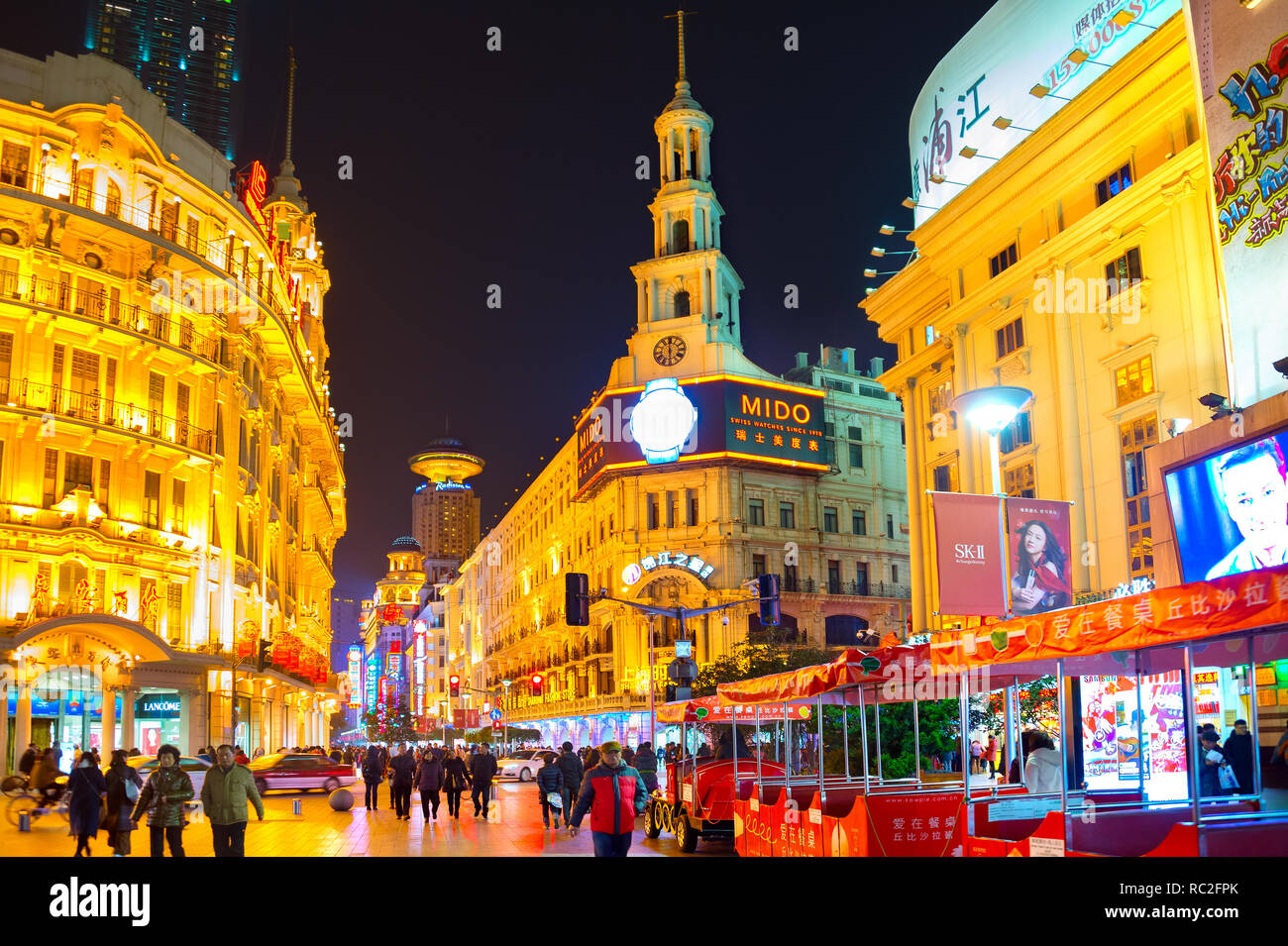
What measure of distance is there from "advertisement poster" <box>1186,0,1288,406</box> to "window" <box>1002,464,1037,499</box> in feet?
38.7

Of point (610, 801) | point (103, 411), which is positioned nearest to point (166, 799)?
point (610, 801)

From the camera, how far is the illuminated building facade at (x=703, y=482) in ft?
213

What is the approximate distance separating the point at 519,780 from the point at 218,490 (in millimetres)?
19892

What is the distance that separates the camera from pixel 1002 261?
34.2m

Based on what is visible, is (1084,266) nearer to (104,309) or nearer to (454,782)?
(454,782)

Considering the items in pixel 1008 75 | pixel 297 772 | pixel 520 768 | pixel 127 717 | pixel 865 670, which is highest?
pixel 1008 75

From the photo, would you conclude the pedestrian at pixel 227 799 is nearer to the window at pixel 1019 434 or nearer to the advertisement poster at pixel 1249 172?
the advertisement poster at pixel 1249 172

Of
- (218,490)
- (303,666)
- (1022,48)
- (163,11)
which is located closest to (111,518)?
(218,490)

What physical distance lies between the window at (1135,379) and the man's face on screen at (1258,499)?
9684mm

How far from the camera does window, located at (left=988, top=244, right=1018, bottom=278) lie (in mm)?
33688

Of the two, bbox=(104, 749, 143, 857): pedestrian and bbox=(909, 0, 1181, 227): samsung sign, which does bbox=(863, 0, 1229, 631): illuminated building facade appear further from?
bbox=(104, 749, 143, 857): pedestrian

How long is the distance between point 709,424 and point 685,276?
10.4 m

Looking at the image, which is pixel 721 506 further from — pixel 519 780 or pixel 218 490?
pixel 218 490
